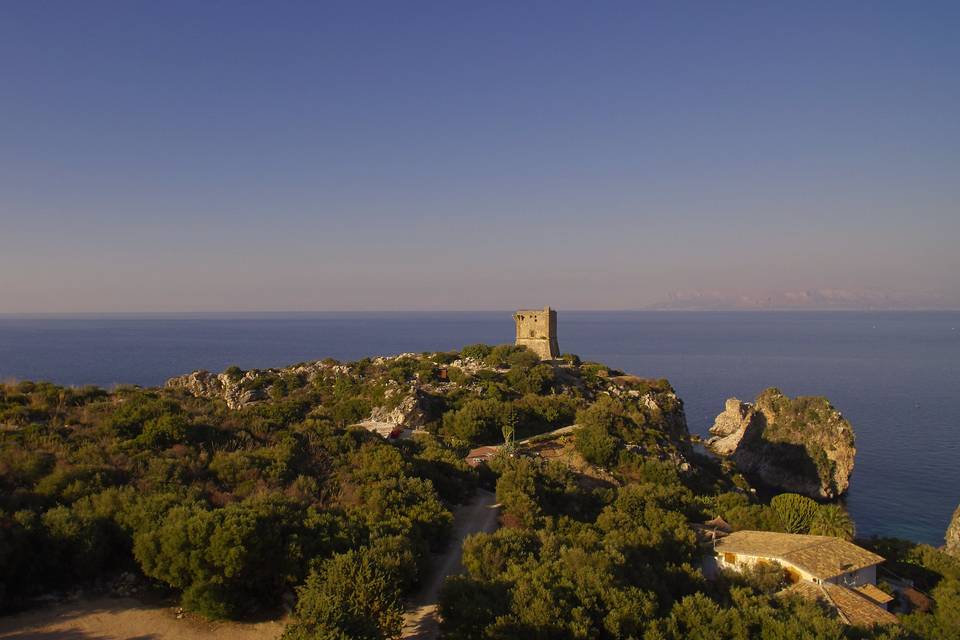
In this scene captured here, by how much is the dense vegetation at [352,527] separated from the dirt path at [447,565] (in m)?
0.42

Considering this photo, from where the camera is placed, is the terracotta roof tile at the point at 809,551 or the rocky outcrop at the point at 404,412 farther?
the rocky outcrop at the point at 404,412

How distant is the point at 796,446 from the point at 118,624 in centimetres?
4731

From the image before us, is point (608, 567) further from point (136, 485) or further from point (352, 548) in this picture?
point (136, 485)

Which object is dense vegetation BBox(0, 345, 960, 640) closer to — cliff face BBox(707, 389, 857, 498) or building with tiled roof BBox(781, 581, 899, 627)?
building with tiled roof BBox(781, 581, 899, 627)

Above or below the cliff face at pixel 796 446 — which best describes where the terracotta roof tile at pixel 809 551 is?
above

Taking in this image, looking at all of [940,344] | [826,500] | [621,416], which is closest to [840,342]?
[940,344]

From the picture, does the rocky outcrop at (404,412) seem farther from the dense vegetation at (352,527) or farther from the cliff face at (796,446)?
the cliff face at (796,446)

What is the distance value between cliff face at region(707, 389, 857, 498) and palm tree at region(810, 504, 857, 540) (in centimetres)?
2463

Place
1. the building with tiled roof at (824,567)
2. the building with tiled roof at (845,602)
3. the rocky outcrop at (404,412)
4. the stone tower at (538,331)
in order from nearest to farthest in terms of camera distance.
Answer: the building with tiled roof at (845,602), the building with tiled roof at (824,567), the rocky outcrop at (404,412), the stone tower at (538,331)

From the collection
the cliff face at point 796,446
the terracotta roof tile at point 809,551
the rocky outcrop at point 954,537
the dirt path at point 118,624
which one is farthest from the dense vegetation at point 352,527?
the cliff face at point 796,446

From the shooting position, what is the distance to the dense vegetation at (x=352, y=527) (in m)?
9.59

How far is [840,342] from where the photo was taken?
163 meters

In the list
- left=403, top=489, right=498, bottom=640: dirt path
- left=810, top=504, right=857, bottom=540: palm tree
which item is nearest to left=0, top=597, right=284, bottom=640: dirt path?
left=403, top=489, right=498, bottom=640: dirt path

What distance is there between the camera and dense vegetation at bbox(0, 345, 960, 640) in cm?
959
